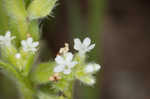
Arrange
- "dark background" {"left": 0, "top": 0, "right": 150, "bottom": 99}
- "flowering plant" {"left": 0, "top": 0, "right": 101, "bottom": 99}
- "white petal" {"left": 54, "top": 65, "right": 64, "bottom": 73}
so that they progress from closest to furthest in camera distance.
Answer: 1. "white petal" {"left": 54, "top": 65, "right": 64, "bottom": 73}
2. "flowering plant" {"left": 0, "top": 0, "right": 101, "bottom": 99}
3. "dark background" {"left": 0, "top": 0, "right": 150, "bottom": 99}

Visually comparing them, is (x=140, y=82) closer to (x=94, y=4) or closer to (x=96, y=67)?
(x=94, y=4)

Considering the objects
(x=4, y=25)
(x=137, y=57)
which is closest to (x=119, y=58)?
(x=137, y=57)

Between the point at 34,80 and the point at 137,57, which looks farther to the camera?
the point at 137,57

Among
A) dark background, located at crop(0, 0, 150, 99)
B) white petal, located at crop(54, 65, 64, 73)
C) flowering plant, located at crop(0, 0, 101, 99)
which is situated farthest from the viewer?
dark background, located at crop(0, 0, 150, 99)

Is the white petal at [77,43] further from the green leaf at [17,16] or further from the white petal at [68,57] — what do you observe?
the green leaf at [17,16]

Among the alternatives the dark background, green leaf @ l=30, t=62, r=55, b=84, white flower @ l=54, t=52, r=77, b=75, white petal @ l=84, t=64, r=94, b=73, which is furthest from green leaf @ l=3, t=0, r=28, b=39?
the dark background

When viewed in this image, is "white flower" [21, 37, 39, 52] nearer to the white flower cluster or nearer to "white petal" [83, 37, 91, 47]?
the white flower cluster

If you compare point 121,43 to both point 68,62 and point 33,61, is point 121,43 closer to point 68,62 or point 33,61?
point 33,61

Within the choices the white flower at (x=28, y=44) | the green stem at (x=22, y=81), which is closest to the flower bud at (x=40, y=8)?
the white flower at (x=28, y=44)

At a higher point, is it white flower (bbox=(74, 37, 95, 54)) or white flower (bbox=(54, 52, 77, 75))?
white flower (bbox=(74, 37, 95, 54))
